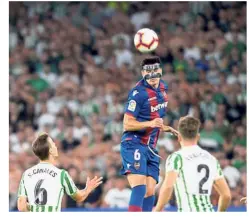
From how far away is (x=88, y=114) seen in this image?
63.3ft

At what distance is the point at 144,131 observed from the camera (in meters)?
11.6

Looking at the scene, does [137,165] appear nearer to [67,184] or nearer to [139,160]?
[139,160]

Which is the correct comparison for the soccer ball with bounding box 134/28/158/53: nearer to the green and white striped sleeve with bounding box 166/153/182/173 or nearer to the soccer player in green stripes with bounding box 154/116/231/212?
the soccer player in green stripes with bounding box 154/116/231/212

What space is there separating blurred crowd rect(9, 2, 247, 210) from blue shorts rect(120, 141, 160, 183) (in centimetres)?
447

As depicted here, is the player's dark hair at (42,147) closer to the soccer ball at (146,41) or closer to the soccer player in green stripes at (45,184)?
the soccer player in green stripes at (45,184)

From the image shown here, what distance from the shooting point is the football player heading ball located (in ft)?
37.3

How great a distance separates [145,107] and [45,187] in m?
1.89

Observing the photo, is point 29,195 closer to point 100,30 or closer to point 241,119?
point 241,119

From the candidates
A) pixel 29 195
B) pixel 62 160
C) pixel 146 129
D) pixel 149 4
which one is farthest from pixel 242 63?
pixel 29 195

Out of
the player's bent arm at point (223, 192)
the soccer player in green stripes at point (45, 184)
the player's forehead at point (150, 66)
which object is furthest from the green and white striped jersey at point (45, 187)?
the player's forehead at point (150, 66)

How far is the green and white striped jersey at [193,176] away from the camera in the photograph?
9.62 metres

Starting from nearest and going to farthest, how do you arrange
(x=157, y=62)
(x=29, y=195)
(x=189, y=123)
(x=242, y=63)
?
1. (x=189, y=123)
2. (x=29, y=195)
3. (x=157, y=62)
4. (x=242, y=63)

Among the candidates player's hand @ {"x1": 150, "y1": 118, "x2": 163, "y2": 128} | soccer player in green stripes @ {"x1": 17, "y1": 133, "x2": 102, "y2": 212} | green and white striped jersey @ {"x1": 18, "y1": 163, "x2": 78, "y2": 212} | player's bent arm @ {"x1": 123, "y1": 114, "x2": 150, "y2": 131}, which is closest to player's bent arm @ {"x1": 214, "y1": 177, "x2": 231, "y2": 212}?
soccer player in green stripes @ {"x1": 17, "y1": 133, "x2": 102, "y2": 212}

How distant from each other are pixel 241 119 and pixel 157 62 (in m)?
8.03
